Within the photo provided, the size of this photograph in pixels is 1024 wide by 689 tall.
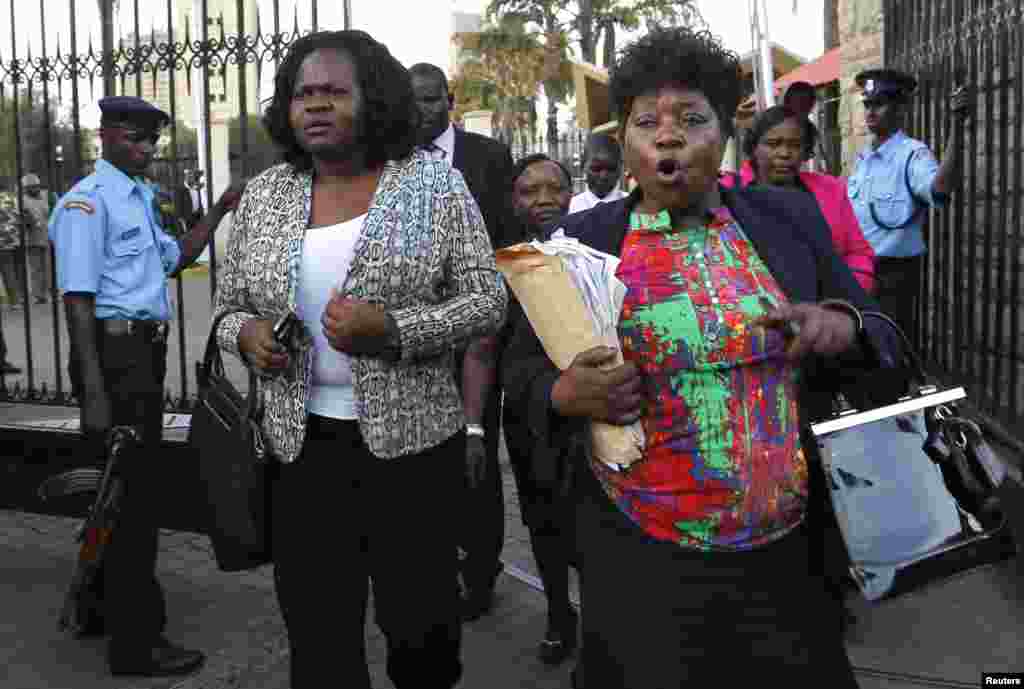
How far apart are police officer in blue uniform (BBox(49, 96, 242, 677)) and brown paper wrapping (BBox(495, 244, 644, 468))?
85.7 inches

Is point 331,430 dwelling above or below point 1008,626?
above

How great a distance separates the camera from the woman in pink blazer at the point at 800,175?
4496 millimetres

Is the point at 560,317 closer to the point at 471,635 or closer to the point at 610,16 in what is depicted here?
the point at 471,635

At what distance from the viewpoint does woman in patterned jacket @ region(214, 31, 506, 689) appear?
2.88m

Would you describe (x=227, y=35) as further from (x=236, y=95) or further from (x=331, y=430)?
(x=331, y=430)

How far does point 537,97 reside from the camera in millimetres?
39969

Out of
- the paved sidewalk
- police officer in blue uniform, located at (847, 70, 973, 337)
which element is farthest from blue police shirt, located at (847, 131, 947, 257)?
the paved sidewalk

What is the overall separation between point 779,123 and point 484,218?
48.8 inches

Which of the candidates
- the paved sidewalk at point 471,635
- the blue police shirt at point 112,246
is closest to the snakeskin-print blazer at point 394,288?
the blue police shirt at point 112,246

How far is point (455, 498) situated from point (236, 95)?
13.6 feet

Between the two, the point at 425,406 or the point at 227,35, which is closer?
the point at 425,406

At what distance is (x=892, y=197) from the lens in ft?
21.5

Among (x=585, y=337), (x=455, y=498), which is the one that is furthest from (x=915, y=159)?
(x=585, y=337)

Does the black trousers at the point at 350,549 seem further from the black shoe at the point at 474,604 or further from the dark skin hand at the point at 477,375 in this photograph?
the black shoe at the point at 474,604
